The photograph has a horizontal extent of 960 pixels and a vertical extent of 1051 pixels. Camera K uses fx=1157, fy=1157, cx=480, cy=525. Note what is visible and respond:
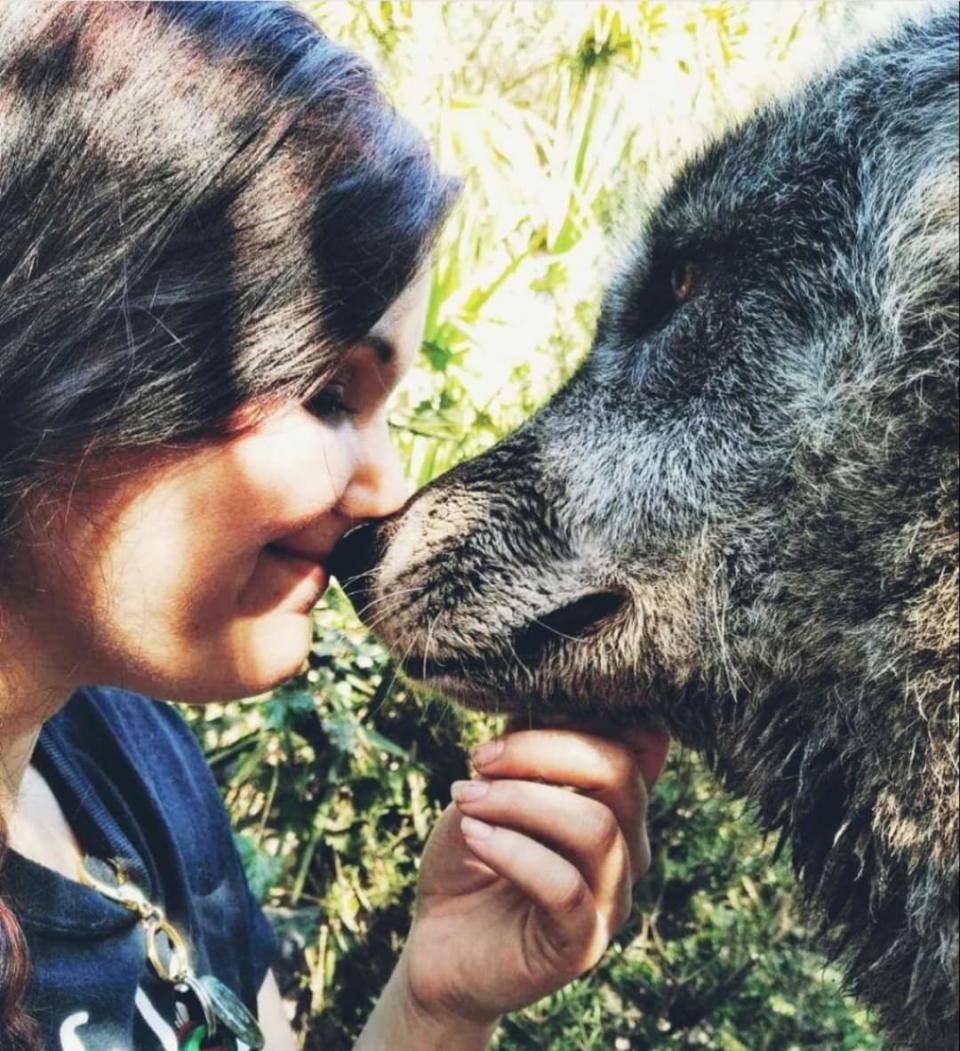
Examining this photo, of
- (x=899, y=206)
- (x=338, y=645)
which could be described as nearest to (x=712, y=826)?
(x=338, y=645)

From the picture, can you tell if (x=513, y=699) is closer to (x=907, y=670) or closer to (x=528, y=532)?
(x=528, y=532)

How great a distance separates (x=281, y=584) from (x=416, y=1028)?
2.65 ft

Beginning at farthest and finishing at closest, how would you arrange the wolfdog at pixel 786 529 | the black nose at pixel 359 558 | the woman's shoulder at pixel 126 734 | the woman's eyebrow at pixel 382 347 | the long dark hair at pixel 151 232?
the woman's shoulder at pixel 126 734, the black nose at pixel 359 558, the woman's eyebrow at pixel 382 347, the wolfdog at pixel 786 529, the long dark hair at pixel 151 232

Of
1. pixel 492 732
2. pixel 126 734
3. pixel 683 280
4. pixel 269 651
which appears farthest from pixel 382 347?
pixel 492 732

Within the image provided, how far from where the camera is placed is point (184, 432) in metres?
1.42

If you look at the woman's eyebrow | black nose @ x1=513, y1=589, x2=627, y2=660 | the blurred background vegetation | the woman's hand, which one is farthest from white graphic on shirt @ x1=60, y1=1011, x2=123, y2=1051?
the blurred background vegetation

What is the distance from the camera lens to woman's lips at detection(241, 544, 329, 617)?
5.11 feet

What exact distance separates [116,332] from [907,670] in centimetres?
107

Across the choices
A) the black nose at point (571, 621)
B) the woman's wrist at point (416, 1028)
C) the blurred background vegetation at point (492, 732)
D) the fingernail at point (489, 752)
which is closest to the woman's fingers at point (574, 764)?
the fingernail at point (489, 752)

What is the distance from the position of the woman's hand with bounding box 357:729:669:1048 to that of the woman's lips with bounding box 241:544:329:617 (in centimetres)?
35

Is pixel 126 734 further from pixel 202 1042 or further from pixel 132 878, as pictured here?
pixel 202 1042

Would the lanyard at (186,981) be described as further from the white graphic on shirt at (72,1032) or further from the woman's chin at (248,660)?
the woman's chin at (248,660)

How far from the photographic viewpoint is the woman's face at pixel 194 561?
4.75 ft

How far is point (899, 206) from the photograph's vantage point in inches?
61.8
